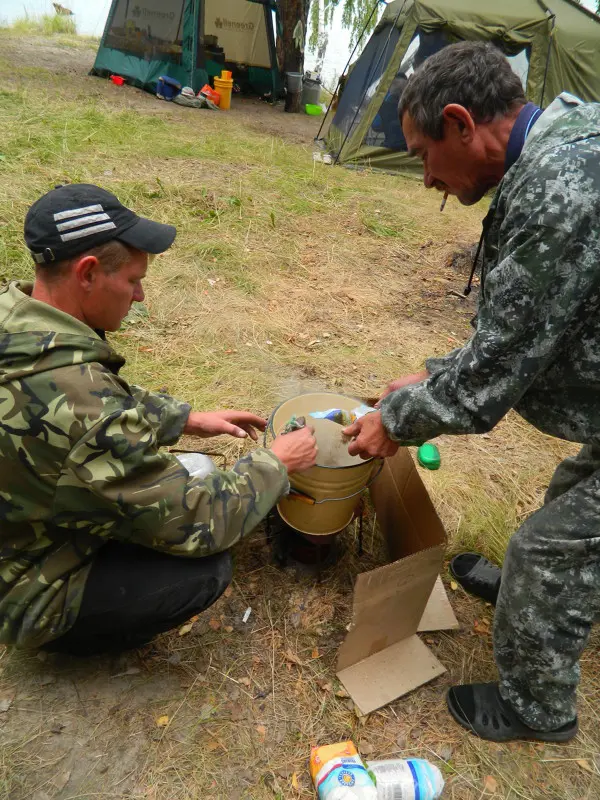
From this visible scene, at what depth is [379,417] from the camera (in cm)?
192

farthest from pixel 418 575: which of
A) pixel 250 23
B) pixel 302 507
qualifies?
pixel 250 23

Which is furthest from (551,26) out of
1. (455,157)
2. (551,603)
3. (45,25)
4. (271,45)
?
(45,25)

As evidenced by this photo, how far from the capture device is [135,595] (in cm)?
188

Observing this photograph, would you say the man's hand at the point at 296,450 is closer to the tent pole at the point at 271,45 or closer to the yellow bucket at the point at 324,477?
the yellow bucket at the point at 324,477

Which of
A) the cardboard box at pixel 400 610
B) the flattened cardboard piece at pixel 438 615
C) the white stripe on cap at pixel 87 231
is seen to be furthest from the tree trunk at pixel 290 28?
the flattened cardboard piece at pixel 438 615

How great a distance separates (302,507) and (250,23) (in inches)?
534

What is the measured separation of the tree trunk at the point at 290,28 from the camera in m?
12.4

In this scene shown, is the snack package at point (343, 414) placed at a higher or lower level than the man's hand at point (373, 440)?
lower

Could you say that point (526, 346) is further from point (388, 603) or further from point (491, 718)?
point (491, 718)

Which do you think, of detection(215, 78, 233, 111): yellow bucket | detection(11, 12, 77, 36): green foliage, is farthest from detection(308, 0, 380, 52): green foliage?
detection(11, 12, 77, 36): green foliage

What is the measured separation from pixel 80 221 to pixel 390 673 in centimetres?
205

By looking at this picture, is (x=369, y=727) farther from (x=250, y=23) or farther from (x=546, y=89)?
(x=250, y=23)

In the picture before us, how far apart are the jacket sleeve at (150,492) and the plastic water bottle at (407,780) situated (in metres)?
0.94

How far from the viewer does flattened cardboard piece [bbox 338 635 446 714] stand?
2.12 metres
